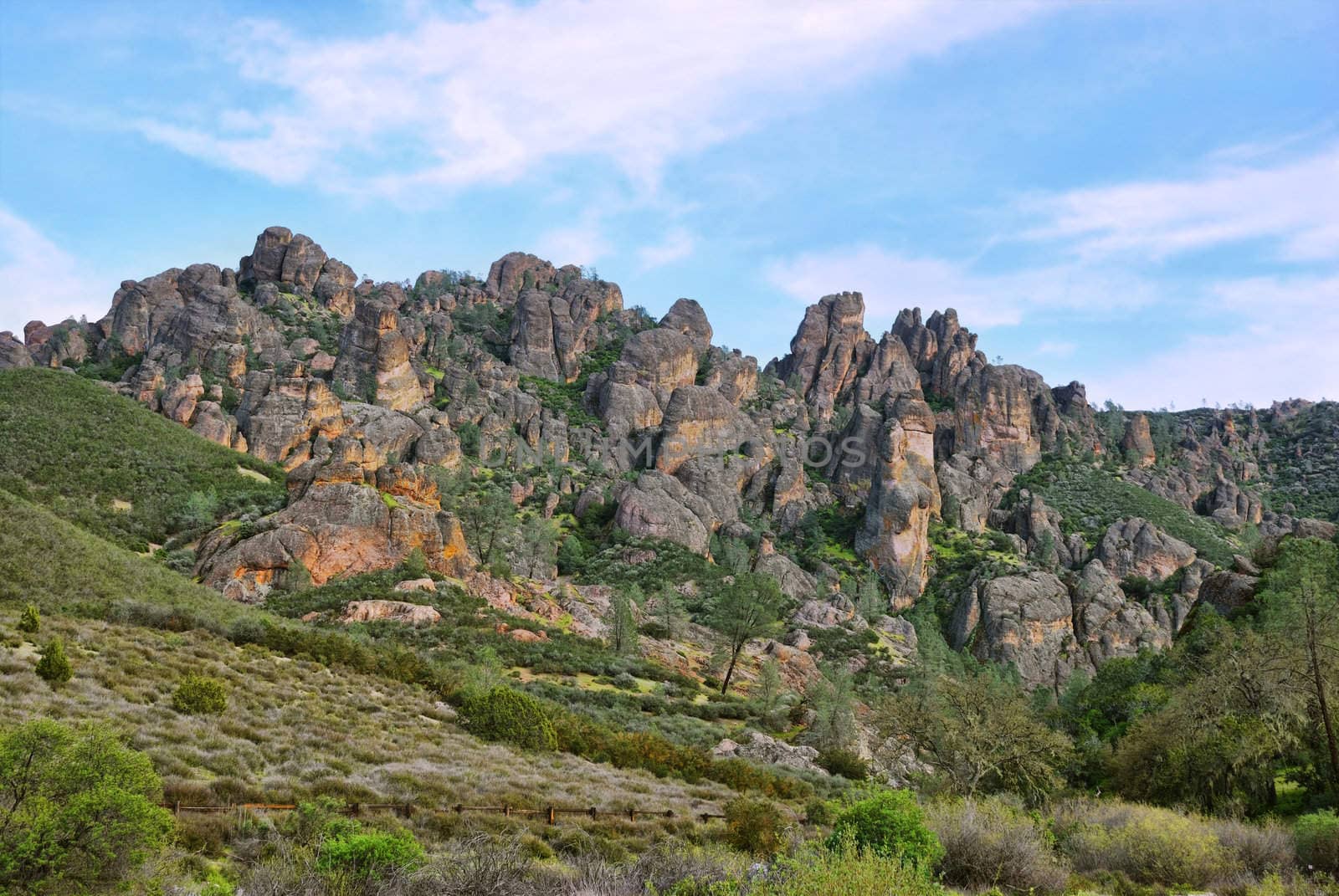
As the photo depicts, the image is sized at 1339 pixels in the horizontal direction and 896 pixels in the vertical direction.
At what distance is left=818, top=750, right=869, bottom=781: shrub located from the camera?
3522 cm

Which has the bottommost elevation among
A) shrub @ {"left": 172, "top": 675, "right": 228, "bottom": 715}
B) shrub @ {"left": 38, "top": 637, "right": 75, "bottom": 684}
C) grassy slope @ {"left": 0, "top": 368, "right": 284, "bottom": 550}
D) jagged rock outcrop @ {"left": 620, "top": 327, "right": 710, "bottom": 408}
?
shrub @ {"left": 172, "top": 675, "right": 228, "bottom": 715}

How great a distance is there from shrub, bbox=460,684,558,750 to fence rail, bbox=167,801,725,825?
22.7 ft

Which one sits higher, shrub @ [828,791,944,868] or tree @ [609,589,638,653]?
shrub @ [828,791,944,868]

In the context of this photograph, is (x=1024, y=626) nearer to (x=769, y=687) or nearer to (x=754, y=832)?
(x=769, y=687)

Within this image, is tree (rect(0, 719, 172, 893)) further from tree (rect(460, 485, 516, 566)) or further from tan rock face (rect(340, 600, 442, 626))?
tree (rect(460, 485, 516, 566))

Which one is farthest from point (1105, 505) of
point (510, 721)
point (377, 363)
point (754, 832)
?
point (754, 832)

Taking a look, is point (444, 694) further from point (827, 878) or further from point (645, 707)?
point (827, 878)

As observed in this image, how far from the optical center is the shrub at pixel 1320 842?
14.7 metres

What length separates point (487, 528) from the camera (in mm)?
73875

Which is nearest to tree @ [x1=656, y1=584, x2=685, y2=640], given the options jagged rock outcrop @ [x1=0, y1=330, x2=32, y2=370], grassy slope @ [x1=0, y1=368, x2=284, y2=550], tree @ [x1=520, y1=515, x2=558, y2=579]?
tree @ [x1=520, y1=515, x2=558, y2=579]

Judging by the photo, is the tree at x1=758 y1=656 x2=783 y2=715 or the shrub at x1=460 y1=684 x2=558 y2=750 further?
the tree at x1=758 y1=656 x2=783 y2=715

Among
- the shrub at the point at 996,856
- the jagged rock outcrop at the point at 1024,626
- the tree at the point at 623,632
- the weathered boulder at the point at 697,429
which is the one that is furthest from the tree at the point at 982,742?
the weathered boulder at the point at 697,429

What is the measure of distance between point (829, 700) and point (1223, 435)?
534 feet

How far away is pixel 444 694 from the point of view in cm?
2948
